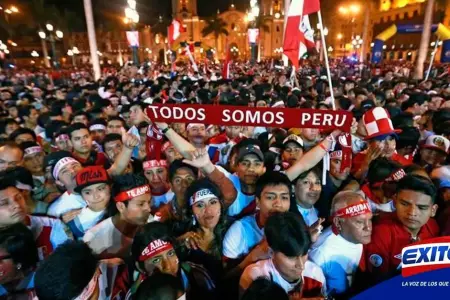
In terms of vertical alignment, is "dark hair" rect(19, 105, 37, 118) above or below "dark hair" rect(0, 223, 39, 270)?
above

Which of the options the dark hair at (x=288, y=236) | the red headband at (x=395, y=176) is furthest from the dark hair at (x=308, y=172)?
the dark hair at (x=288, y=236)

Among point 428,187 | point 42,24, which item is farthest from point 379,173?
point 42,24

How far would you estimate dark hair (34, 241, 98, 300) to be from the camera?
202 cm

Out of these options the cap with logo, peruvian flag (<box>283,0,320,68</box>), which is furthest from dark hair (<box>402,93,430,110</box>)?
the cap with logo

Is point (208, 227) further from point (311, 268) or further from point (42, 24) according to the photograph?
point (42, 24)

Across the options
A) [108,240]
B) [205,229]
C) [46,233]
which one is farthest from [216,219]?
[46,233]

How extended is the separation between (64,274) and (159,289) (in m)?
0.58

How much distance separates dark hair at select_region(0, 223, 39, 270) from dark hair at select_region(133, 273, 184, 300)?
128 cm

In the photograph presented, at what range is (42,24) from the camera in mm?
37281

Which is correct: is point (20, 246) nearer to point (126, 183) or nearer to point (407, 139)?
point (126, 183)

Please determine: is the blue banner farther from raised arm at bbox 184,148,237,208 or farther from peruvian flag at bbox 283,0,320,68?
peruvian flag at bbox 283,0,320,68

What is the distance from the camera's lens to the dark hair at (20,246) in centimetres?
268

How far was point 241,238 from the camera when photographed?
309 cm

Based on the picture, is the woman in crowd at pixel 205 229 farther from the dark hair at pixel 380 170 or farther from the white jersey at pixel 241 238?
the dark hair at pixel 380 170
